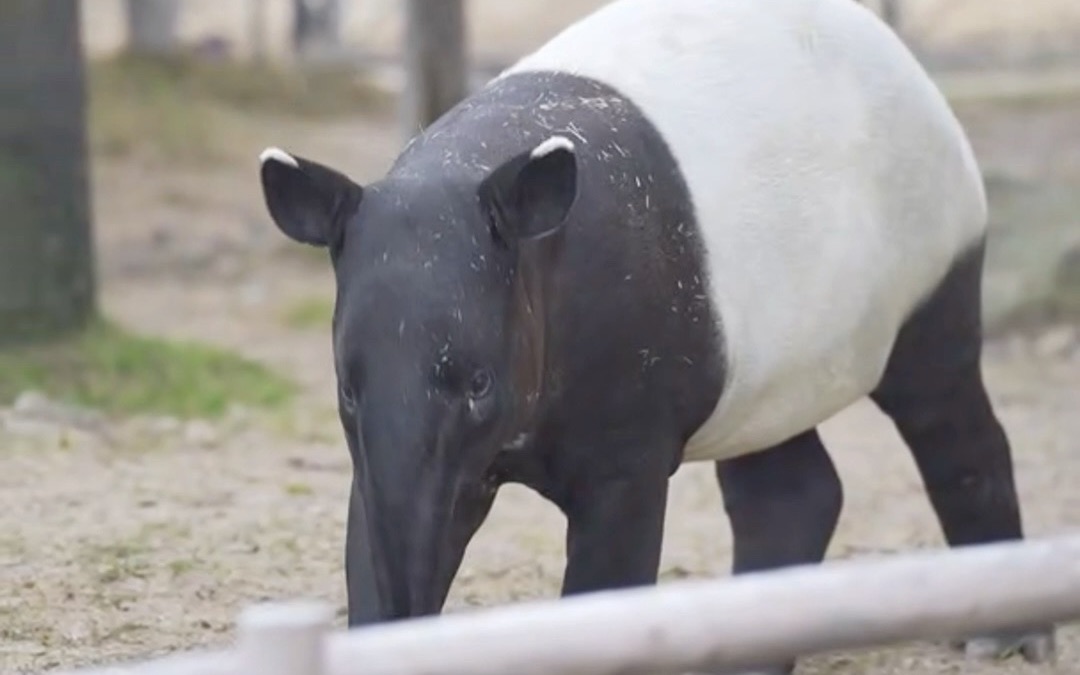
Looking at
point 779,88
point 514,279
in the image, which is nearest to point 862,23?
point 779,88

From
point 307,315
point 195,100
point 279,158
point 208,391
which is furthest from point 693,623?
point 195,100

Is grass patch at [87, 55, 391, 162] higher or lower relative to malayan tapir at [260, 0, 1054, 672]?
lower

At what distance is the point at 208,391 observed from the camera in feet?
30.2

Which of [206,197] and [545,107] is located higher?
[545,107]

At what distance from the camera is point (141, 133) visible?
1741cm

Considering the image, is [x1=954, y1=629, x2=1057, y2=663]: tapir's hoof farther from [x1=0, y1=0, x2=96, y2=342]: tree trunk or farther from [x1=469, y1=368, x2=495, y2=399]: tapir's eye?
[x1=0, y1=0, x2=96, y2=342]: tree trunk

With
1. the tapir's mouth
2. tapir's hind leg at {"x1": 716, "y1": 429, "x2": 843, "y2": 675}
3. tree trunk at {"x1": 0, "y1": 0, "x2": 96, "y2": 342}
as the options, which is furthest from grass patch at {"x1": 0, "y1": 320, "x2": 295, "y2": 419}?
the tapir's mouth

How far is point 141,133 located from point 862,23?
41.7 ft

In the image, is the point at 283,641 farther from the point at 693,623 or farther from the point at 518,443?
the point at 518,443

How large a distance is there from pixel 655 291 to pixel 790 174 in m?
0.59

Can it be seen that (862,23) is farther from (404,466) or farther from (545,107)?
(404,466)

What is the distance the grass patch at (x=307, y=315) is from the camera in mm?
11727

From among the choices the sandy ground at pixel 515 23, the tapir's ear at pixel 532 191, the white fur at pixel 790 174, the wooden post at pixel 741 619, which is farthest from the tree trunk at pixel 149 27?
the wooden post at pixel 741 619

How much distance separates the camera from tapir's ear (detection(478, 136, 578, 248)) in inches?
155
